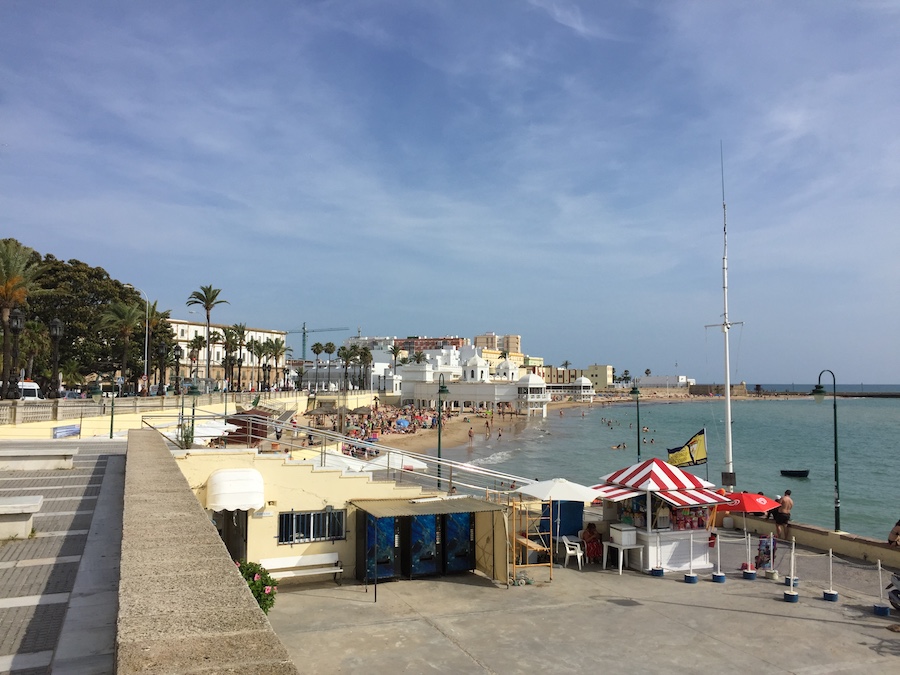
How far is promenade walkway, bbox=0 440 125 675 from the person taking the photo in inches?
170

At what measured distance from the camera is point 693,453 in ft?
67.8

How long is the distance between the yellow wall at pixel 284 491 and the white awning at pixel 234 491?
107 centimetres

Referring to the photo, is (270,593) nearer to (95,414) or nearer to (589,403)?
(95,414)

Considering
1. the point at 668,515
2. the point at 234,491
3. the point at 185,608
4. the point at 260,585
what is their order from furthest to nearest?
the point at 668,515, the point at 234,491, the point at 260,585, the point at 185,608

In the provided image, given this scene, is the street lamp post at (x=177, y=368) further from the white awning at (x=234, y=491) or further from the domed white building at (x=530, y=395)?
the domed white building at (x=530, y=395)

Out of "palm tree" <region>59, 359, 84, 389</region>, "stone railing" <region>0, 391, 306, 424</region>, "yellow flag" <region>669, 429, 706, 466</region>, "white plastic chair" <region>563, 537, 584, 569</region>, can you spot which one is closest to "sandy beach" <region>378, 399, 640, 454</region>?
"stone railing" <region>0, 391, 306, 424</region>

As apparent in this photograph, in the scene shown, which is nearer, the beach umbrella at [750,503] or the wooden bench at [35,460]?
the wooden bench at [35,460]

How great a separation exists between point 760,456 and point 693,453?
49649mm

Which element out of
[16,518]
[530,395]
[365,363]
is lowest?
[530,395]

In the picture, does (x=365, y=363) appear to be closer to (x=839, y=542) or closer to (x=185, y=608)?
(x=839, y=542)

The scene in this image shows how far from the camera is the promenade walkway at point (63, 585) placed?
4309 mm

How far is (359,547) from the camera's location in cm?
1432

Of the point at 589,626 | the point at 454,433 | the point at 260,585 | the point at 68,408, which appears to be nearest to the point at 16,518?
the point at 260,585

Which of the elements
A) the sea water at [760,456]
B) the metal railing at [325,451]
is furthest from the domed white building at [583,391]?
the metal railing at [325,451]
